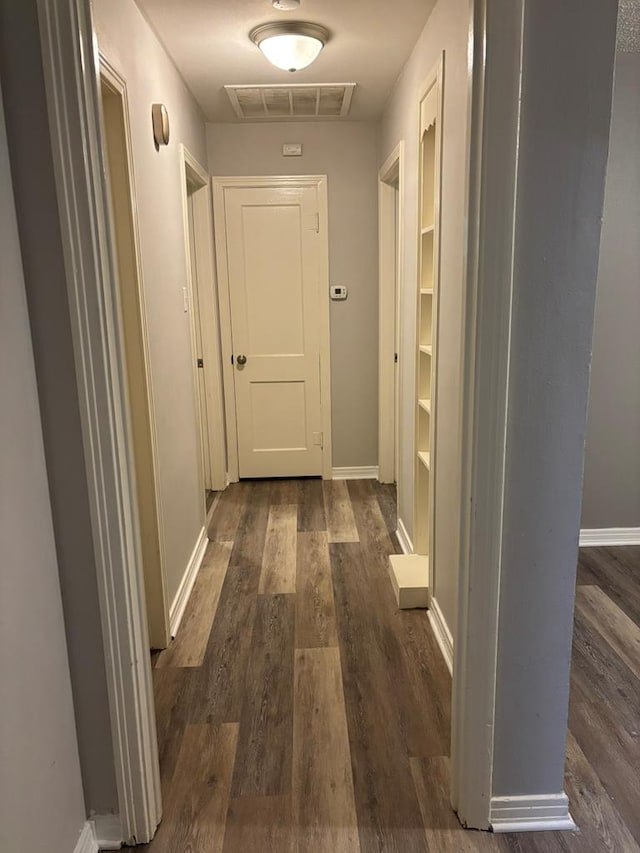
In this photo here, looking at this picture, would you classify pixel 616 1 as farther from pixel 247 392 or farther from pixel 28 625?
pixel 247 392

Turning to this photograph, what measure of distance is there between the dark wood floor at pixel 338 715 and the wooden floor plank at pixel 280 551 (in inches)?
0.5

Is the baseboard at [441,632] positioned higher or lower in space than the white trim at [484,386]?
lower

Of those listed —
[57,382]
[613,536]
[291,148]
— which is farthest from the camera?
[291,148]

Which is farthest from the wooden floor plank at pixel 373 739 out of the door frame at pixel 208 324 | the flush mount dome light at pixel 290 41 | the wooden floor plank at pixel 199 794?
the flush mount dome light at pixel 290 41

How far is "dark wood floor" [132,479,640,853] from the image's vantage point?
1.64 m

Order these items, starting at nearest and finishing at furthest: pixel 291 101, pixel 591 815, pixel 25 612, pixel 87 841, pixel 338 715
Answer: pixel 25 612 → pixel 87 841 → pixel 591 815 → pixel 338 715 → pixel 291 101

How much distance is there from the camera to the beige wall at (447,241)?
2018 mm

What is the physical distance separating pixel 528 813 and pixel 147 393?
177cm

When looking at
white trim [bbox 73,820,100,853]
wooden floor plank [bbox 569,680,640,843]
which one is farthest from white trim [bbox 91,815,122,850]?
wooden floor plank [bbox 569,680,640,843]

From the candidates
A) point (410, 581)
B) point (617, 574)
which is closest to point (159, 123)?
point (410, 581)

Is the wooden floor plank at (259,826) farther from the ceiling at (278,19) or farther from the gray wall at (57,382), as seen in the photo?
the ceiling at (278,19)

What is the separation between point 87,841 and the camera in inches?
61.5

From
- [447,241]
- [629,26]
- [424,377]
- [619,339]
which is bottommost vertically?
[424,377]

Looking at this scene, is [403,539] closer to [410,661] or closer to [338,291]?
[410,661]
